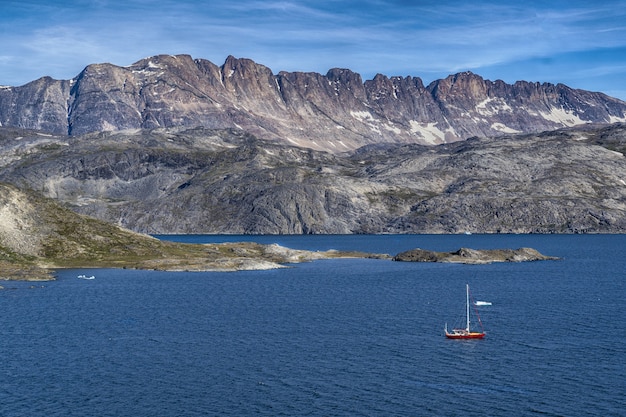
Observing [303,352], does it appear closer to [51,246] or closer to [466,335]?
[466,335]

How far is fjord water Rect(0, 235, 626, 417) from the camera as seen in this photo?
6919 cm

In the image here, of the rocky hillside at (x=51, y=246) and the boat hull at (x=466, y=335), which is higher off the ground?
the rocky hillside at (x=51, y=246)

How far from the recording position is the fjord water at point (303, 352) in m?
69.2

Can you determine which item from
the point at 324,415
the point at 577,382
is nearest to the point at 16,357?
the point at 324,415

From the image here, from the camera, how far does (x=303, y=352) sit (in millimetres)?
89312

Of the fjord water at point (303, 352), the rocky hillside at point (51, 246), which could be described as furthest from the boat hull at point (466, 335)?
the rocky hillside at point (51, 246)

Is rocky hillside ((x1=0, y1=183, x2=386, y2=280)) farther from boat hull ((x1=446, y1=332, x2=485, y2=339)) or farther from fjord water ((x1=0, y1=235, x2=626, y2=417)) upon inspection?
boat hull ((x1=446, y1=332, x2=485, y2=339))

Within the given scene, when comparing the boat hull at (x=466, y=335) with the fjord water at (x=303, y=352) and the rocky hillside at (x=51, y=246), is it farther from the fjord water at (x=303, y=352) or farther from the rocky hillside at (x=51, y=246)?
the rocky hillside at (x=51, y=246)

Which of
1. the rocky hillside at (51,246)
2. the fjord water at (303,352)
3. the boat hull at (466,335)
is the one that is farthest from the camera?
the rocky hillside at (51,246)

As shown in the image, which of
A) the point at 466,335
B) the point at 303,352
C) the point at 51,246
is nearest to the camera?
the point at 303,352

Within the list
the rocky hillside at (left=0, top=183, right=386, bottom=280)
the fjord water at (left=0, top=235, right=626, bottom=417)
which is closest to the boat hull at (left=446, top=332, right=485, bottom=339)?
the fjord water at (left=0, top=235, right=626, bottom=417)

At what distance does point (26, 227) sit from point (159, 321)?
87.3m

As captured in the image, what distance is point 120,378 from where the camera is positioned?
3056 inches

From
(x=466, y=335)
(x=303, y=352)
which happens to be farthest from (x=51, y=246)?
(x=466, y=335)
